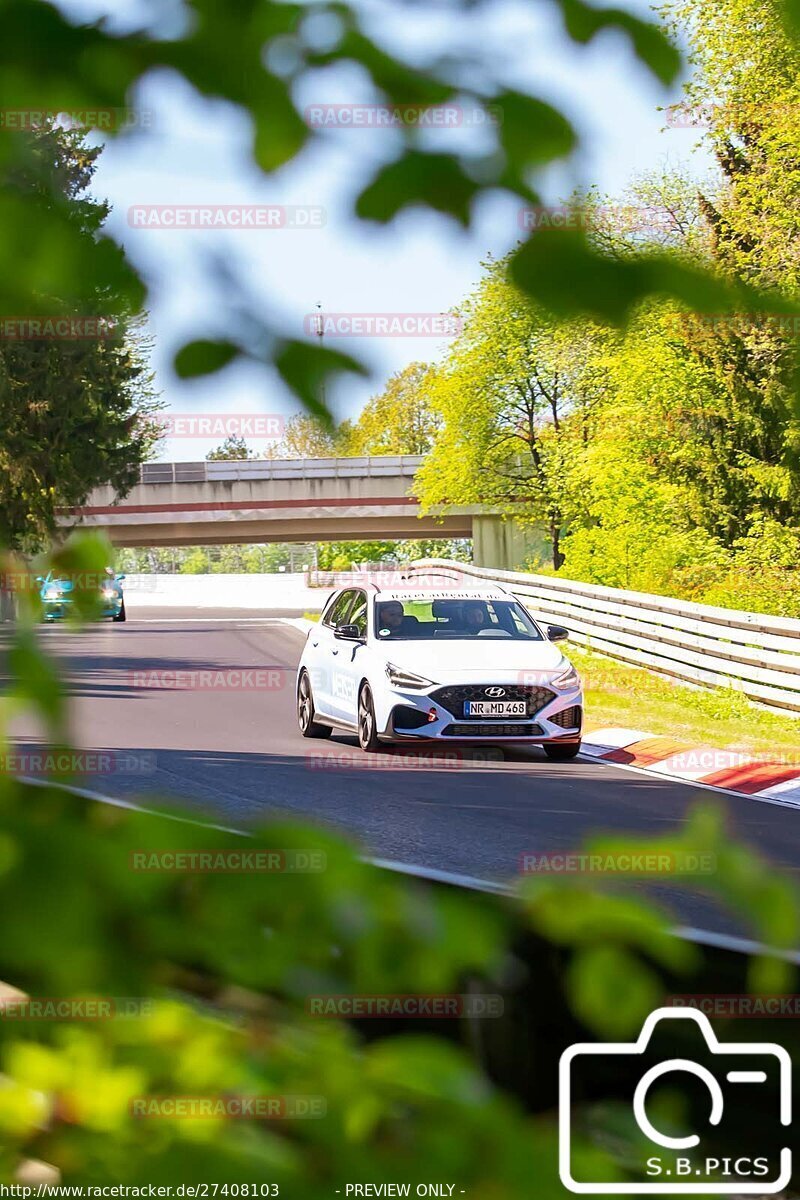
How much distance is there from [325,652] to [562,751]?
108 inches

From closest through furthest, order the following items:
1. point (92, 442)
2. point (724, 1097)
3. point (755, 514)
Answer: point (724, 1097) → point (755, 514) → point (92, 442)

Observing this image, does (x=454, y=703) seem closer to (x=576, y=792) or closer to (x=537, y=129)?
(x=576, y=792)

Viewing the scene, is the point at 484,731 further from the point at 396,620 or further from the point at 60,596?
the point at 60,596

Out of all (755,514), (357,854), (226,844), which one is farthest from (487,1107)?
(755,514)

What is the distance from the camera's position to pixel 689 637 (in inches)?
782

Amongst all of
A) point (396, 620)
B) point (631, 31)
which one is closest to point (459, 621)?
point (396, 620)

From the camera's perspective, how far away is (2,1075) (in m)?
1.06

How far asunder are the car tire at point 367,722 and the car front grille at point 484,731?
809 millimetres

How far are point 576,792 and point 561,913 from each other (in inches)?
452

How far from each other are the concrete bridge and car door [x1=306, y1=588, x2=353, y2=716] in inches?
1802

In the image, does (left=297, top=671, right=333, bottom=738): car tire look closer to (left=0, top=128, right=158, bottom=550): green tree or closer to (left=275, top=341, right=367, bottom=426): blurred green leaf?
(left=275, top=341, right=367, bottom=426): blurred green leaf

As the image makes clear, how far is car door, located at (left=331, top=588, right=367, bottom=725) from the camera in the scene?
15.0 m

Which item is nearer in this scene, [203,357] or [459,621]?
[203,357]

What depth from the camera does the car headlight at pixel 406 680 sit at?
14164 millimetres
